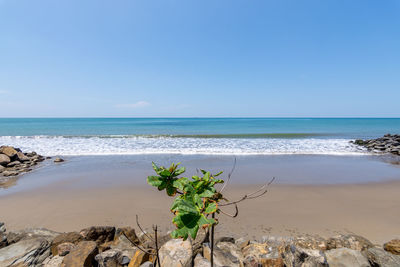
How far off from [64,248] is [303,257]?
3.61 metres

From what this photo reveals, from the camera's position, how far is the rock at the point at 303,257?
253 cm

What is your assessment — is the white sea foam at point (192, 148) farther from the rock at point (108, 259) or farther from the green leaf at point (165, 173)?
the green leaf at point (165, 173)

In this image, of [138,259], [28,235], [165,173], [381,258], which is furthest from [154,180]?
[28,235]

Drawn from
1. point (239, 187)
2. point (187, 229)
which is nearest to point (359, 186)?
point (239, 187)

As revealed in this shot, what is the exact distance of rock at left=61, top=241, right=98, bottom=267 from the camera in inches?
100

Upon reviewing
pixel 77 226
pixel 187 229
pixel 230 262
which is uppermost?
pixel 187 229

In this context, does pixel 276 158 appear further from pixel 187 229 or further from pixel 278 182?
pixel 187 229

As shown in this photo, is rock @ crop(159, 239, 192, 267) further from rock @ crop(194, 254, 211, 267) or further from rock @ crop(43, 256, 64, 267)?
rock @ crop(43, 256, 64, 267)

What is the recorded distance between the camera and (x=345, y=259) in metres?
2.67

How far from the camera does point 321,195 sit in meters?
5.98

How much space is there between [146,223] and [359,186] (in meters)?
7.34

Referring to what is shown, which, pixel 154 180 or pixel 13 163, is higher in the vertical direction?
pixel 154 180

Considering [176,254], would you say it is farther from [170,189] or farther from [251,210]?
[251,210]

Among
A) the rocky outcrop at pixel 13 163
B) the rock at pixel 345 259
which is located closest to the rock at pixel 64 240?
the rock at pixel 345 259
